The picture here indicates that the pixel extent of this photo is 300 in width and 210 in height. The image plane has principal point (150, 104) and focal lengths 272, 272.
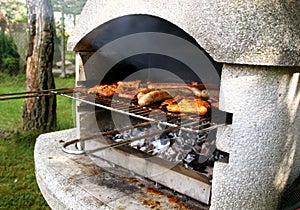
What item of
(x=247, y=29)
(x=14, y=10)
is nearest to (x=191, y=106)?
(x=247, y=29)

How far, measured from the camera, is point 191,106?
6.79 ft

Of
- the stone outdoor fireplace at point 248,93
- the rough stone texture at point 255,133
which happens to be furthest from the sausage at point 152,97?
the rough stone texture at point 255,133

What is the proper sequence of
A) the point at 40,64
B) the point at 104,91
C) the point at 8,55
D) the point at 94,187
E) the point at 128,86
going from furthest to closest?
1. the point at 8,55
2. the point at 40,64
3. the point at 128,86
4. the point at 104,91
5. the point at 94,187

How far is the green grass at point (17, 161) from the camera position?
3.40 m

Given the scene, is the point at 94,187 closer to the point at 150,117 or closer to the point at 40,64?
the point at 150,117

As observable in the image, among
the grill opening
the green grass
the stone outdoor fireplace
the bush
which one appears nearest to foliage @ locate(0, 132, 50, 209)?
the green grass

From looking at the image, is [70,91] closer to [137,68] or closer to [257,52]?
[137,68]

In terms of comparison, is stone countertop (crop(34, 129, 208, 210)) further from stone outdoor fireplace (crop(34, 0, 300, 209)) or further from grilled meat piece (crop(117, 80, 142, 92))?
grilled meat piece (crop(117, 80, 142, 92))

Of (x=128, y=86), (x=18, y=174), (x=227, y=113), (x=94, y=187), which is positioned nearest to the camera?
(x=227, y=113)

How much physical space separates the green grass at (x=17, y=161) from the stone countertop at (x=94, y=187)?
92 centimetres

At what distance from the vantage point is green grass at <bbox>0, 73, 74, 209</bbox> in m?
3.40

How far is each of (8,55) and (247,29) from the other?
459 inches

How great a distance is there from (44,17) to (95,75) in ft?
7.81

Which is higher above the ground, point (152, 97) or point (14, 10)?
point (14, 10)
